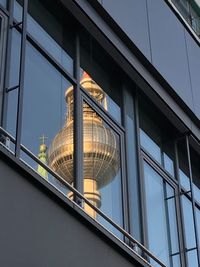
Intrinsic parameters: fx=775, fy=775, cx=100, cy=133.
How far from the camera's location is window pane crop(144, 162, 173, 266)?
12242mm

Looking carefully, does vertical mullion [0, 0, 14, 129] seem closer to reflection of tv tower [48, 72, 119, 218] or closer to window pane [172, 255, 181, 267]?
reflection of tv tower [48, 72, 119, 218]

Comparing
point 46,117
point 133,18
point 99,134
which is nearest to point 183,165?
point 133,18

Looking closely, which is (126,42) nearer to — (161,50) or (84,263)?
(161,50)

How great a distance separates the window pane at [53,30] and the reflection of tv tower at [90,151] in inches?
18.1

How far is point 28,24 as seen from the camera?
35.0 ft

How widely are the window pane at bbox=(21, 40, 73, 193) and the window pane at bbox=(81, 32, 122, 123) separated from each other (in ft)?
3.11

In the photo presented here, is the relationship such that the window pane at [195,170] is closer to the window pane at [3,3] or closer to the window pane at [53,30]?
the window pane at [53,30]

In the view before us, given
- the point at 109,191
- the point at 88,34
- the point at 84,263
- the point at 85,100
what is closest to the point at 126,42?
the point at 88,34

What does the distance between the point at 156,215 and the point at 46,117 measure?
10.5 feet

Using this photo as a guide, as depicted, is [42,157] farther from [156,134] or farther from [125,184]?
[156,134]

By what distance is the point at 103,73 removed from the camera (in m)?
12.5

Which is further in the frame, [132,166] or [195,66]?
[195,66]

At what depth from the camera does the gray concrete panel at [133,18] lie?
40.5 ft

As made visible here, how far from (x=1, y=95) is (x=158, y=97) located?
4.50 meters
